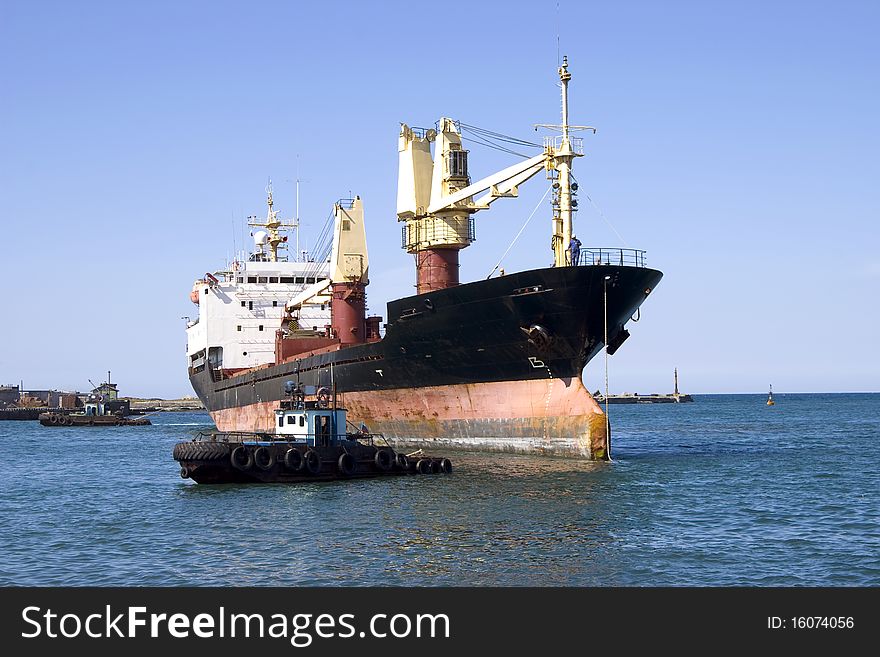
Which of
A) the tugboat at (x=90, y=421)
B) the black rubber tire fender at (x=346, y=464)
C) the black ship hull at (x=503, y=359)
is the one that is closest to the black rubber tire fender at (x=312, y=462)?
the black rubber tire fender at (x=346, y=464)

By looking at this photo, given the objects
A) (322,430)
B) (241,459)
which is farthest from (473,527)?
(322,430)

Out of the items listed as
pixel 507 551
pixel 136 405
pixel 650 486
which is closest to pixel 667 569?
pixel 507 551

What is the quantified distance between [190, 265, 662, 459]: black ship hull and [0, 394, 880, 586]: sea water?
4.96 feet

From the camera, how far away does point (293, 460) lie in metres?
29.2

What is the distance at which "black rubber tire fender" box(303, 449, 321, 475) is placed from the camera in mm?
29328

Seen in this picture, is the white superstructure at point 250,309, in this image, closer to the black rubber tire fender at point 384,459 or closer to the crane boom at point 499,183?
the crane boom at point 499,183

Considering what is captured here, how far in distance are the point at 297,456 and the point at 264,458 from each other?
105 centimetres

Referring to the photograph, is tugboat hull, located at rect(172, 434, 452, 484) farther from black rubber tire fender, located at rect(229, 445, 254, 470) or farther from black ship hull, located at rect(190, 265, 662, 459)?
black ship hull, located at rect(190, 265, 662, 459)

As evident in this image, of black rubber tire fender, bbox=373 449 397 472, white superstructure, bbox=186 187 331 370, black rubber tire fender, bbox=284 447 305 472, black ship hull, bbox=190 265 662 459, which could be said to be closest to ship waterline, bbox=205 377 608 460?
black ship hull, bbox=190 265 662 459

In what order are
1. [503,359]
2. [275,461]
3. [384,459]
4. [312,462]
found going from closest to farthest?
[275,461] → [312,462] → [384,459] → [503,359]

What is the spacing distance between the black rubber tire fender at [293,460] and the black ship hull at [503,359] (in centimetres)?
749

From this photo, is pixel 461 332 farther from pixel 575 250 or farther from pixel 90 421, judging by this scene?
pixel 90 421
